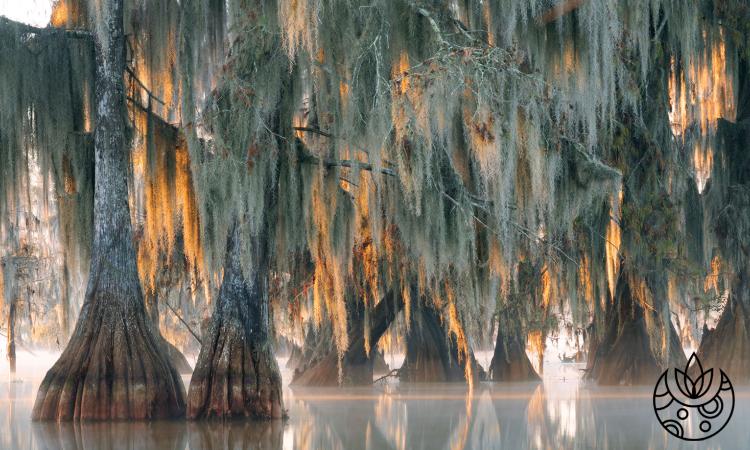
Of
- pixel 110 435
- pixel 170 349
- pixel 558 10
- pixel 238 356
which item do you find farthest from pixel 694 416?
pixel 170 349

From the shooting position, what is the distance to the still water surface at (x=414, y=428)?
7.31 m

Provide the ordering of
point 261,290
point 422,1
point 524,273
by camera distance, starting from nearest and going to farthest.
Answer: point 422,1 < point 261,290 < point 524,273

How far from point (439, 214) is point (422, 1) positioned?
2.27 meters

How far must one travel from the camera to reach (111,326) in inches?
353

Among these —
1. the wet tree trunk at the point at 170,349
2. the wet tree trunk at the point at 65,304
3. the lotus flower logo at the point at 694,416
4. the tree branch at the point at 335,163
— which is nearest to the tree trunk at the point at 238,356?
the tree branch at the point at 335,163

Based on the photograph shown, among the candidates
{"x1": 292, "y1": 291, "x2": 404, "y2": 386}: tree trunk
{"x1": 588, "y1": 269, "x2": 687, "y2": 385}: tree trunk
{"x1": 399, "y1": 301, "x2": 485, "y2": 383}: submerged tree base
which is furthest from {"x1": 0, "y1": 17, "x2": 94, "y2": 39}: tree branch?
{"x1": 588, "y1": 269, "x2": 687, "y2": 385}: tree trunk

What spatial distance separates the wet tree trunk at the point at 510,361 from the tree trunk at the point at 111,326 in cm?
841

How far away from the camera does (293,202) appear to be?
9.63 m

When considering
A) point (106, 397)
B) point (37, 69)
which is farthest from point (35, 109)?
point (106, 397)

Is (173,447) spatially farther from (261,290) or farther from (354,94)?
(354,94)

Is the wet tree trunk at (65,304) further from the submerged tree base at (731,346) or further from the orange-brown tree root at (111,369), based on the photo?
the submerged tree base at (731,346)

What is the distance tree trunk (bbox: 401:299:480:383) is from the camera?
15492 millimetres

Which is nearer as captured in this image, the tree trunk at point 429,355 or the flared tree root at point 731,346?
the flared tree root at point 731,346

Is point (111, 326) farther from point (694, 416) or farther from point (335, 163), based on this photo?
point (694, 416)
